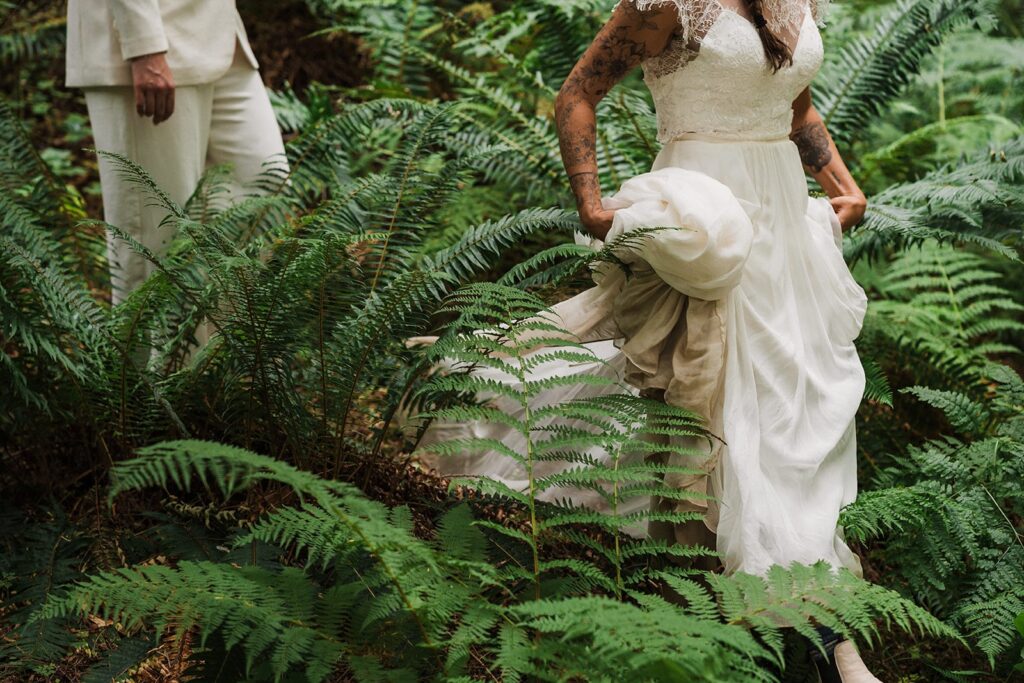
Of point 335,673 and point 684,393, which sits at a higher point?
point 684,393

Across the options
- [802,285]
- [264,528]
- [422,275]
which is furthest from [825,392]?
[264,528]

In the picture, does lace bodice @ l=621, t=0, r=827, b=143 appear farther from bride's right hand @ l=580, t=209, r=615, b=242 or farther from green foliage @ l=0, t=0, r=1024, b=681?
green foliage @ l=0, t=0, r=1024, b=681

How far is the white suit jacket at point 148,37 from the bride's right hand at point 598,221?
155cm

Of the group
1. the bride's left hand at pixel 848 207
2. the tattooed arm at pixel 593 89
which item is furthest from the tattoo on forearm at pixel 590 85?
the bride's left hand at pixel 848 207

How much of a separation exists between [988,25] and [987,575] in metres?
2.32

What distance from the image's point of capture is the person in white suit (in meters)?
3.06

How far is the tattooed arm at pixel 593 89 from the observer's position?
238 centimetres

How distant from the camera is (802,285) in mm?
2652

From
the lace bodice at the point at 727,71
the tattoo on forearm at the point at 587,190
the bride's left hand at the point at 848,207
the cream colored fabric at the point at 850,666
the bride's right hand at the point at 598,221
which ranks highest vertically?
the lace bodice at the point at 727,71

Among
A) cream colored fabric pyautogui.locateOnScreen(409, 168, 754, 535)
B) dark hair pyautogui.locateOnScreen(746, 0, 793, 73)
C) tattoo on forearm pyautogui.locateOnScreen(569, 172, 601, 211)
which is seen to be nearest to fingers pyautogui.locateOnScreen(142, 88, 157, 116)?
cream colored fabric pyautogui.locateOnScreen(409, 168, 754, 535)

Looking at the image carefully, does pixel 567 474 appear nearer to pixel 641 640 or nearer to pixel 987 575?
pixel 641 640

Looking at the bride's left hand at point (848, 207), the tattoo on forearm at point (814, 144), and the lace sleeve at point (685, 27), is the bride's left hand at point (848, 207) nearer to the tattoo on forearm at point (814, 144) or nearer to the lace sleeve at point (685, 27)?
the tattoo on forearm at point (814, 144)

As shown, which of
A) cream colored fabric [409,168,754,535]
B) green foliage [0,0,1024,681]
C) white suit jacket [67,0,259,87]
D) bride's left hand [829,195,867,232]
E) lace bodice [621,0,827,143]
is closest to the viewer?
green foliage [0,0,1024,681]

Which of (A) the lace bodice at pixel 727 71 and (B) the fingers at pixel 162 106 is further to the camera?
(B) the fingers at pixel 162 106
